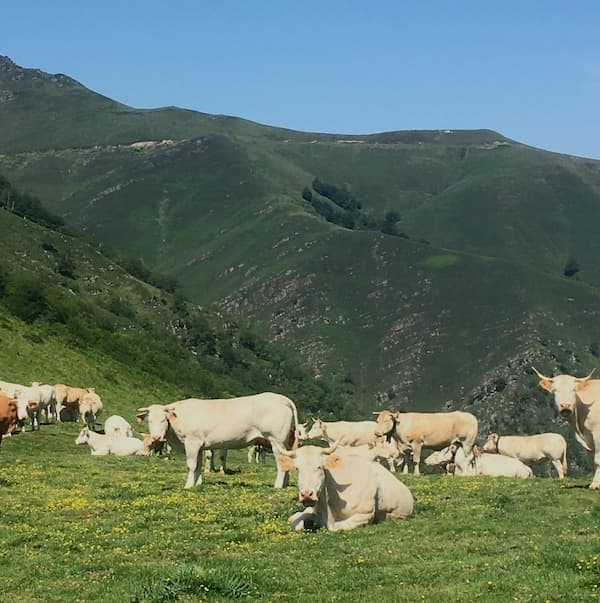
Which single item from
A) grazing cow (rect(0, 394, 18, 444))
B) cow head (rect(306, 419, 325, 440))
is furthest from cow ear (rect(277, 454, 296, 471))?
cow head (rect(306, 419, 325, 440))

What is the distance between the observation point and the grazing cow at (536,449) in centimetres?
3794

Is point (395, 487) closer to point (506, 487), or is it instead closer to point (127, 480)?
point (506, 487)

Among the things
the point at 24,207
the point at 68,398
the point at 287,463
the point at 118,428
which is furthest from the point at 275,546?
the point at 24,207

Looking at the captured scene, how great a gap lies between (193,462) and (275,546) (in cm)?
933

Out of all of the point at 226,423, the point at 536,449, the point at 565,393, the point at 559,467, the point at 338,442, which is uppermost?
the point at 565,393

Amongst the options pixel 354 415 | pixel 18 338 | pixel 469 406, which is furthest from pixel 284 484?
pixel 469 406

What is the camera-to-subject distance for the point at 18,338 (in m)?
65.1

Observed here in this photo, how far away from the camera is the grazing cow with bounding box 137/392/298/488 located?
25.8 meters

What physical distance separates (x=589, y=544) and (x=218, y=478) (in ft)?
47.0

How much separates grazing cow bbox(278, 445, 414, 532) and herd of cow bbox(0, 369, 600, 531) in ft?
0.06

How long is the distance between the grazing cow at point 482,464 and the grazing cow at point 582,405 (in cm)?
1077

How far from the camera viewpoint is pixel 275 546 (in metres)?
16.1

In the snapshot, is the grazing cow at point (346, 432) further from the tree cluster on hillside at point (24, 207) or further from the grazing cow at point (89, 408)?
the tree cluster on hillside at point (24, 207)

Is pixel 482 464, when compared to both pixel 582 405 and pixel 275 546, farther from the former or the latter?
pixel 275 546
